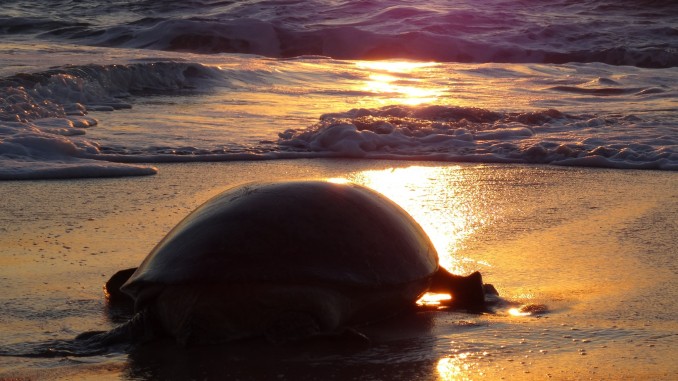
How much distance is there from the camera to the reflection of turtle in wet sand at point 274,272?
8.63ft

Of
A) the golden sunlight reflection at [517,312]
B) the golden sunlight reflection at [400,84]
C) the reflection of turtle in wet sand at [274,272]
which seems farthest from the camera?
the golden sunlight reflection at [400,84]

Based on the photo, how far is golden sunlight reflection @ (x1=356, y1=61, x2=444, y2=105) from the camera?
9.88 m

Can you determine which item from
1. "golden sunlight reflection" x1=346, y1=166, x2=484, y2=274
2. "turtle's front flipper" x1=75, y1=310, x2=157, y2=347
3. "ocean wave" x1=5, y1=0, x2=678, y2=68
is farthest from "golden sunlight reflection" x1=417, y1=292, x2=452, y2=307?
"ocean wave" x1=5, y1=0, x2=678, y2=68

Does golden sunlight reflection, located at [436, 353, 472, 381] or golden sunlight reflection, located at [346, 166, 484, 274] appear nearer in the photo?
golden sunlight reflection, located at [436, 353, 472, 381]

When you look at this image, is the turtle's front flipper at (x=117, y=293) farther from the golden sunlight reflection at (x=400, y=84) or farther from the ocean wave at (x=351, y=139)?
the golden sunlight reflection at (x=400, y=84)

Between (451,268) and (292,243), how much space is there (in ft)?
3.80

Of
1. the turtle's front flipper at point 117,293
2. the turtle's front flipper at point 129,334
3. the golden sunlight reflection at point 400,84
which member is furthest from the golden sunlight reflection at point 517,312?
the golden sunlight reflection at point 400,84

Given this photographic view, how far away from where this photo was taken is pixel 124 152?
6.64 metres

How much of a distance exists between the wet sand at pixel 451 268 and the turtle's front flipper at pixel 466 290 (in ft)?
0.27

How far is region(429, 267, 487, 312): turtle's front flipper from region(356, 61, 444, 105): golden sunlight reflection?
610 cm

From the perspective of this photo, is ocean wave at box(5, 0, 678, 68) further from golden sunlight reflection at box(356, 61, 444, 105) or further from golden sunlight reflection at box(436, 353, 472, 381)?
golden sunlight reflection at box(436, 353, 472, 381)

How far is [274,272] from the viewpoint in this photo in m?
2.63

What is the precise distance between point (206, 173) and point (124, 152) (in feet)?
2.94

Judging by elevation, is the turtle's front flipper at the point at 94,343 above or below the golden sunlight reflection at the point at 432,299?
above
